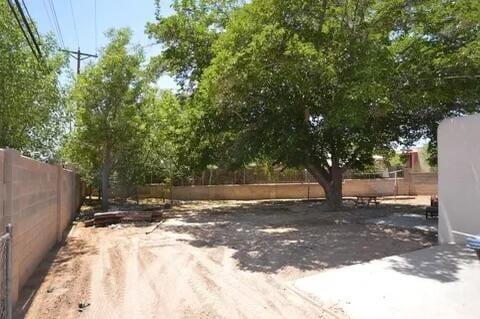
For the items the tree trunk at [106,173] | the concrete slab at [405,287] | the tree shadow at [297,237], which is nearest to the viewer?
the concrete slab at [405,287]

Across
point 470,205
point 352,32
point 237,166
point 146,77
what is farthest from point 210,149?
point 470,205

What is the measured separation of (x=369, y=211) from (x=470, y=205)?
9005 mm

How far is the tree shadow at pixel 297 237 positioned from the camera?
992 centimetres

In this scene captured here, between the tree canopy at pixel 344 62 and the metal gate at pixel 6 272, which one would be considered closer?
the metal gate at pixel 6 272

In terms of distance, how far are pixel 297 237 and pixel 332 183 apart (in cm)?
783

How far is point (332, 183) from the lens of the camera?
798 inches

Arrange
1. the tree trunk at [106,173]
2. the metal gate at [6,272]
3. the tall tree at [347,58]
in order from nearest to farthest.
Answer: the metal gate at [6,272]
the tall tree at [347,58]
the tree trunk at [106,173]

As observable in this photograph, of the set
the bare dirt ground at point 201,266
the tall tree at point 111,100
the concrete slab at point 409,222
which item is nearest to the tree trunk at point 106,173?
the tall tree at point 111,100

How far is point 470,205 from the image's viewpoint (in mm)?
10484

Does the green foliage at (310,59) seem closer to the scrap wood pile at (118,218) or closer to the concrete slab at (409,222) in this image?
the concrete slab at (409,222)

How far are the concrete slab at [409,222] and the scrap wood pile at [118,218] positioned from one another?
752 cm

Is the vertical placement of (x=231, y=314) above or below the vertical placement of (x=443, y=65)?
below

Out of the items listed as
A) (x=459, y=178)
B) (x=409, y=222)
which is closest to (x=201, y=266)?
(x=459, y=178)

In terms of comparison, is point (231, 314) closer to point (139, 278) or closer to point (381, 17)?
point (139, 278)
